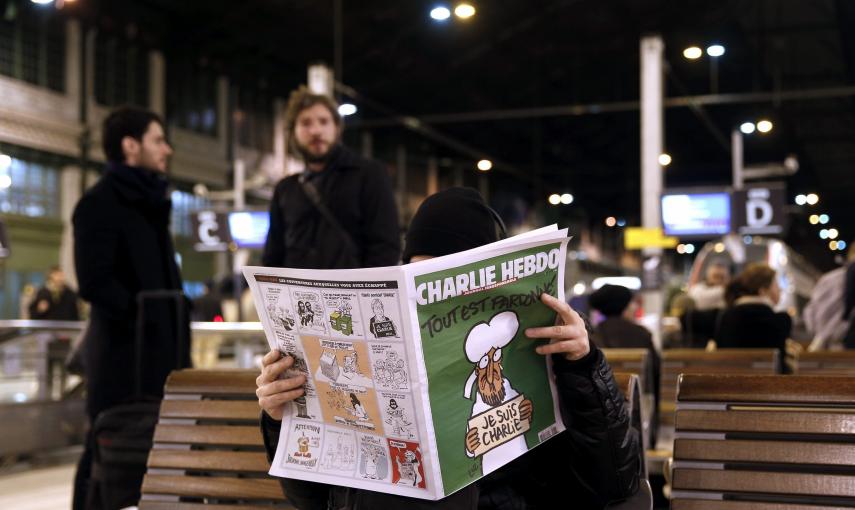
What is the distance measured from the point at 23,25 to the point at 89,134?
3.05 meters

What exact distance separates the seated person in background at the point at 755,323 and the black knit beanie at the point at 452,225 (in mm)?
4031

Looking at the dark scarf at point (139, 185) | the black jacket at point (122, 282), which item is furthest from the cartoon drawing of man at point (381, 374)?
the dark scarf at point (139, 185)

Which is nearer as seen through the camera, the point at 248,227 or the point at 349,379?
the point at 349,379

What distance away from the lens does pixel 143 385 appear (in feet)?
11.4

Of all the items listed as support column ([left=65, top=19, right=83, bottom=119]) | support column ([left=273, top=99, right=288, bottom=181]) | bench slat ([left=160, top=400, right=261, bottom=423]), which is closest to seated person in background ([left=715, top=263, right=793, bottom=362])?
bench slat ([left=160, top=400, right=261, bottom=423])

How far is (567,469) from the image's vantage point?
1900mm

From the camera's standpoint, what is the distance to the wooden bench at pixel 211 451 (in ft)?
8.07

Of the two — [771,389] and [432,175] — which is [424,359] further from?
[432,175]

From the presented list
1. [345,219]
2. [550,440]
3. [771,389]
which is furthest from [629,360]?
[550,440]

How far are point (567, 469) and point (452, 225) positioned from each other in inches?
21.5

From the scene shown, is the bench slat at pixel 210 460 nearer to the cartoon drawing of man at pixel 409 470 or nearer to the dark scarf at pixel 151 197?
the cartoon drawing of man at pixel 409 470

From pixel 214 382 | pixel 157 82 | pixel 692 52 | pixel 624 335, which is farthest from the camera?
pixel 157 82

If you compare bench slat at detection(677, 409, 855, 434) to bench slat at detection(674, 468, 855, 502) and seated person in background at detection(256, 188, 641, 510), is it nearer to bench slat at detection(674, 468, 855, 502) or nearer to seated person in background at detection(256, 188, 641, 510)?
bench slat at detection(674, 468, 855, 502)

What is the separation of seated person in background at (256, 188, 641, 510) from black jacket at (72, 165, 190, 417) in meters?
1.72
